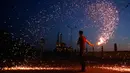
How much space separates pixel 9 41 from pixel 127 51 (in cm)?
2120

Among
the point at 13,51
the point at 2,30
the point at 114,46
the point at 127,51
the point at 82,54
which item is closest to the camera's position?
the point at 82,54

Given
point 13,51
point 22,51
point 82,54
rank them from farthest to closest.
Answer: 1. point 22,51
2. point 13,51
3. point 82,54

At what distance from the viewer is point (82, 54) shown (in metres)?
13.4

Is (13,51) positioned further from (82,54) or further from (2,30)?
(82,54)

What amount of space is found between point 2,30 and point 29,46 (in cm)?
1149

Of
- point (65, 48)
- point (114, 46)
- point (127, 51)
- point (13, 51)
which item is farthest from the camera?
point (65, 48)

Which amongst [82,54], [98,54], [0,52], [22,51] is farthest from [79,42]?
[22,51]

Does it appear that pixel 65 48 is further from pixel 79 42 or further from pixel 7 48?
pixel 79 42

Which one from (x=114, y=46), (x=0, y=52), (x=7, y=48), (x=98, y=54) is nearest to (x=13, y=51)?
(x=7, y=48)

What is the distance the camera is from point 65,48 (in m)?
51.7

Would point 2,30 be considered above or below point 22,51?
above

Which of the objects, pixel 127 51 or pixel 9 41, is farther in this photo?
pixel 9 41

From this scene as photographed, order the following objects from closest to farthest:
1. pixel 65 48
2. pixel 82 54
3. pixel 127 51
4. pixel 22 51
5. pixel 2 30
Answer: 1. pixel 82 54
2. pixel 127 51
3. pixel 22 51
4. pixel 65 48
5. pixel 2 30

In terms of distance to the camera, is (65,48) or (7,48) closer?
(7,48)
